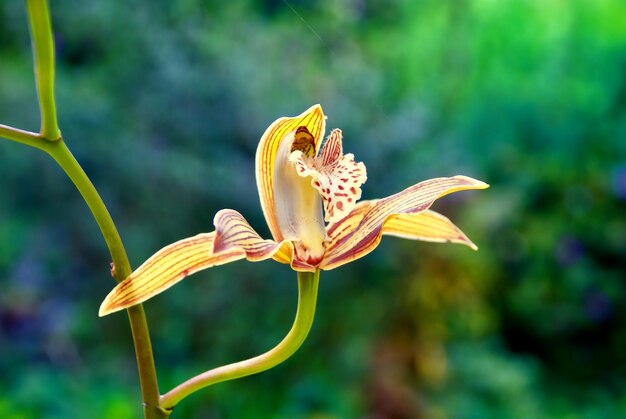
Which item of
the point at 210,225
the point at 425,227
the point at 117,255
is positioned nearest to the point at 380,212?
the point at 425,227

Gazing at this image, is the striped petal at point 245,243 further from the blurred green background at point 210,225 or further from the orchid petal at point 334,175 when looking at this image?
the blurred green background at point 210,225

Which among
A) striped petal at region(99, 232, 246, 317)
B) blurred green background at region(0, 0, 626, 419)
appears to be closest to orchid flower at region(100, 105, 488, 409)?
striped petal at region(99, 232, 246, 317)

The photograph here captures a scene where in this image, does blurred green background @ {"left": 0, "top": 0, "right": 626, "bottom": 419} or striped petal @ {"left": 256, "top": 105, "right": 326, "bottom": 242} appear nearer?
striped petal @ {"left": 256, "top": 105, "right": 326, "bottom": 242}

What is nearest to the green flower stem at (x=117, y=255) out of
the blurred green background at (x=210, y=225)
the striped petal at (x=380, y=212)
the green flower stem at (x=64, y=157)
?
the green flower stem at (x=64, y=157)

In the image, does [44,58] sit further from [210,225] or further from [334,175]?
[210,225]

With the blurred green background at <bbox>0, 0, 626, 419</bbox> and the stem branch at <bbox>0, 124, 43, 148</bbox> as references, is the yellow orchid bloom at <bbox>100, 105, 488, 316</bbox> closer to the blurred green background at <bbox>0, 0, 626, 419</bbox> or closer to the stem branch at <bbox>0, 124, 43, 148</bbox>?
the stem branch at <bbox>0, 124, 43, 148</bbox>

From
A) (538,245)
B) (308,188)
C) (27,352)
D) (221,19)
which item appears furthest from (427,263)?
(308,188)
